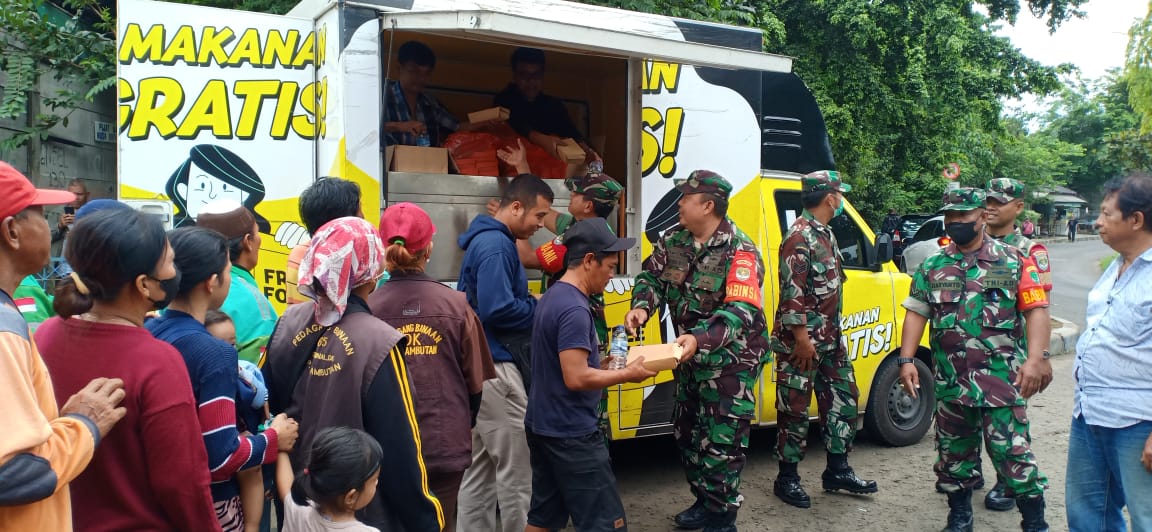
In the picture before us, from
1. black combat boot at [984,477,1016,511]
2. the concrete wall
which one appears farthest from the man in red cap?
the concrete wall

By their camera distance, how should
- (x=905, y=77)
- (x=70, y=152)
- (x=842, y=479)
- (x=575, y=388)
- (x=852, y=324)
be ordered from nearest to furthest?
(x=575, y=388), (x=842, y=479), (x=852, y=324), (x=70, y=152), (x=905, y=77)

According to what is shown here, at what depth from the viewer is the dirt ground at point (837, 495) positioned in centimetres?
477

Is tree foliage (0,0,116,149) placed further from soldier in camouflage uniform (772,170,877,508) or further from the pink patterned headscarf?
soldier in camouflage uniform (772,170,877,508)

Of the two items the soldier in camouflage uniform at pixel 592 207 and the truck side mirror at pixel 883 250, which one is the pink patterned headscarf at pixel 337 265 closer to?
the soldier in camouflage uniform at pixel 592 207

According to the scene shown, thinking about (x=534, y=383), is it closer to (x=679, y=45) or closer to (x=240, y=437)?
(x=240, y=437)

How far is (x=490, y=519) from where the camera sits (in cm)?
409

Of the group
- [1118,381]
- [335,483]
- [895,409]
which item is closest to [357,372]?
[335,483]

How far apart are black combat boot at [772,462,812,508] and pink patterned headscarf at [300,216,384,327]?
3455mm

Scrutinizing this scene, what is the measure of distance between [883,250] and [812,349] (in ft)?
4.93

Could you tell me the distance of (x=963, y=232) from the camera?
4.39 metres

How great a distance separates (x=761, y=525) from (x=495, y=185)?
97.5 inches

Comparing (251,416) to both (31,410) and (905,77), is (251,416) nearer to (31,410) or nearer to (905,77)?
(31,410)

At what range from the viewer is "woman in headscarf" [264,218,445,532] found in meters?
2.36

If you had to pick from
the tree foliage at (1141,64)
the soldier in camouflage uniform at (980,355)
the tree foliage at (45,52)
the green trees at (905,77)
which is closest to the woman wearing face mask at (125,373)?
the soldier in camouflage uniform at (980,355)
